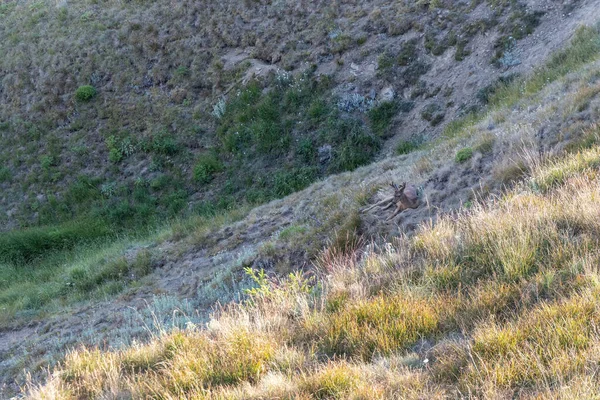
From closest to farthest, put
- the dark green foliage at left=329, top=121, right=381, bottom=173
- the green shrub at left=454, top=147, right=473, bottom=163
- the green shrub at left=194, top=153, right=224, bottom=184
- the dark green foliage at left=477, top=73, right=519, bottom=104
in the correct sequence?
the green shrub at left=454, top=147, right=473, bottom=163 < the dark green foliage at left=477, top=73, right=519, bottom=104 < the dark green foliage at left=329, top=121, right=381, bottom=173 < the green shrub at left=194, top=153, right=224, bottom=184

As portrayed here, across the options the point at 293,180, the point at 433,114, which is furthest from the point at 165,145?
the point at 433,114

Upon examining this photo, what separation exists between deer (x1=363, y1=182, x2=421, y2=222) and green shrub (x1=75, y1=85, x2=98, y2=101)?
11547mm

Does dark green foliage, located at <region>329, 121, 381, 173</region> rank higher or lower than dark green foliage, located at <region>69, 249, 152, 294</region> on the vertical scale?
higher

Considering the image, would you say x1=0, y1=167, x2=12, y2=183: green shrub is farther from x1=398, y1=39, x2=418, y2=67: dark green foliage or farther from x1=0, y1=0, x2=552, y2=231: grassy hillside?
x1=398, y1=39, x2=418, y2=67: dark green foliage

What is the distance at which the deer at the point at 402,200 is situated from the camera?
7.50 m

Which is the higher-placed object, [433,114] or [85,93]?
[85,93]

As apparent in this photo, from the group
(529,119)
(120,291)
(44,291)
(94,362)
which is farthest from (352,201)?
(44,291)

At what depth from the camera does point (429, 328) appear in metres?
3.89

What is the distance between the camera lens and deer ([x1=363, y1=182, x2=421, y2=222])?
7504 millimetres

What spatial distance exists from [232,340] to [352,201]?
4687mm

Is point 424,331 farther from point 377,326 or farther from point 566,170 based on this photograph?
point 566,170

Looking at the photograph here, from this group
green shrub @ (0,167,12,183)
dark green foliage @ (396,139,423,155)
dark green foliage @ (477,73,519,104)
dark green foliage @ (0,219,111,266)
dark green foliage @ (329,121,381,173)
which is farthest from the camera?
green shrub @ (0,167,12,183)

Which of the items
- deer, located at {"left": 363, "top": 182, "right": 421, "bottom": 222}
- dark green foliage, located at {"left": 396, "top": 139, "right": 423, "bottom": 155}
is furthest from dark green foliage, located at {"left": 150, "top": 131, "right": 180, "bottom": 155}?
deer, located at {"left": 363, "top": 182, "right": 421, "bottom": 222}

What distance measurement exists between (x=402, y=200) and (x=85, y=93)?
12020 millimetres
